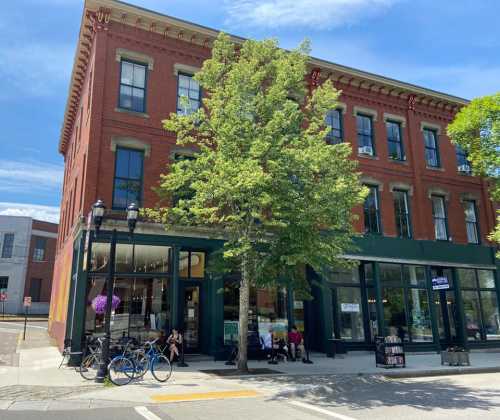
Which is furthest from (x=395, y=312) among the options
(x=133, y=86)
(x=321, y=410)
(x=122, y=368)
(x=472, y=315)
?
(x=133, y=86)

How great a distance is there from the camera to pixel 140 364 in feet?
38.9

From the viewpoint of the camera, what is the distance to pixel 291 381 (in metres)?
12.5

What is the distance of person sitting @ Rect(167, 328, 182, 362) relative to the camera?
48.3 ft

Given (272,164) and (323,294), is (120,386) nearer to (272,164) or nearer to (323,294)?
(272,164)

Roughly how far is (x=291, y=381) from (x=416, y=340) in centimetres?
1132

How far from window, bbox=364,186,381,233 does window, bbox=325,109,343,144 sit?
3217mm

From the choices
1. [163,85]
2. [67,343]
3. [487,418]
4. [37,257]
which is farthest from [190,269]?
[37,257]

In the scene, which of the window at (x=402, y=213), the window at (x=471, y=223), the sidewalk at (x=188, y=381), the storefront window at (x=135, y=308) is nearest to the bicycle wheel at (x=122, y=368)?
the sidewalk at (x=188, y=381)

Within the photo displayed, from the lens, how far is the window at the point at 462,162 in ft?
82.8

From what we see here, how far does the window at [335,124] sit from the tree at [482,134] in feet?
18.9

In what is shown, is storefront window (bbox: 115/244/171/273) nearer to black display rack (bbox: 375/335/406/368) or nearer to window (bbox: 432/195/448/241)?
black display rack (bbox: 375/335/406/368)

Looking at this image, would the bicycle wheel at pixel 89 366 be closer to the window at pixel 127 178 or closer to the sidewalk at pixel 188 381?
the sidewalk at pixel 188 381

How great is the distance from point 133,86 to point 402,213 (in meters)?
15.0

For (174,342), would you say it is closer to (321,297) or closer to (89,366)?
(89,366)
